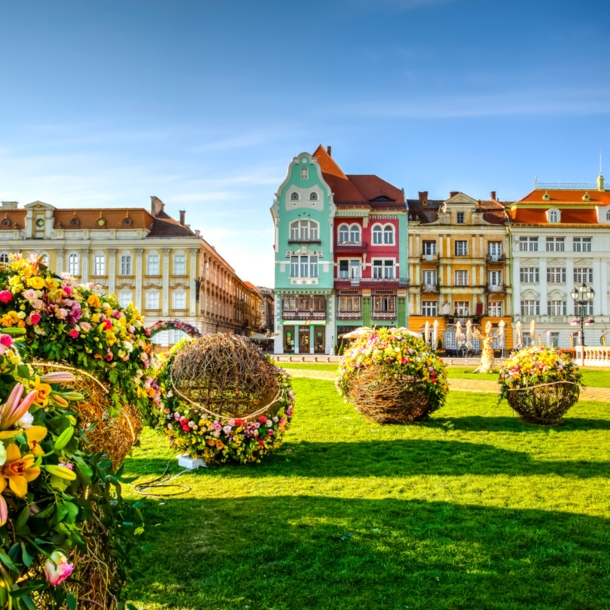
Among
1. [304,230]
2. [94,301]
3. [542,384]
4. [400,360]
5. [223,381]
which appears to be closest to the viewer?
[94,301]

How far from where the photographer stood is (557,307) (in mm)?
52562

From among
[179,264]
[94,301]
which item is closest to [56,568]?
[94,301]

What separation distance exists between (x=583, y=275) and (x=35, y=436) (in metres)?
57.2

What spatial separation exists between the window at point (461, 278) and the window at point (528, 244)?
546cm

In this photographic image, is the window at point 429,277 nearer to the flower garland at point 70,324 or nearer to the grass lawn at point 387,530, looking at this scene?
the grass lawn at point 387,530

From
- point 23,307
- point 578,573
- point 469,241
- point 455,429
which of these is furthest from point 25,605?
point 469,241

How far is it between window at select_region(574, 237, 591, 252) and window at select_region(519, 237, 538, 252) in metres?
3.62

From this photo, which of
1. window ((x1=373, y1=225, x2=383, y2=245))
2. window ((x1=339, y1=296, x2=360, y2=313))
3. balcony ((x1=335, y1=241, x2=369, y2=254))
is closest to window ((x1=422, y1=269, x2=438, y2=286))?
window ((x1=373, y1=225, x2=383, y2=245))

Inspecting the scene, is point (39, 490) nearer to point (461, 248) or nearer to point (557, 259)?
point (461, 248)

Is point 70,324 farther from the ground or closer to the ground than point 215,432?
farther from the ground

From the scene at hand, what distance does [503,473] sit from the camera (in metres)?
8.00

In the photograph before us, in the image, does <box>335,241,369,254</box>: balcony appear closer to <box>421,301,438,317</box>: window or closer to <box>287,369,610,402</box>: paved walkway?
<box>421,301,438,317</box>: window

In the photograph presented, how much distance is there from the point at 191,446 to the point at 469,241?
47.8 metres

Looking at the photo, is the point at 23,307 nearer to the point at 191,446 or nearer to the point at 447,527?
the point at 191,446
